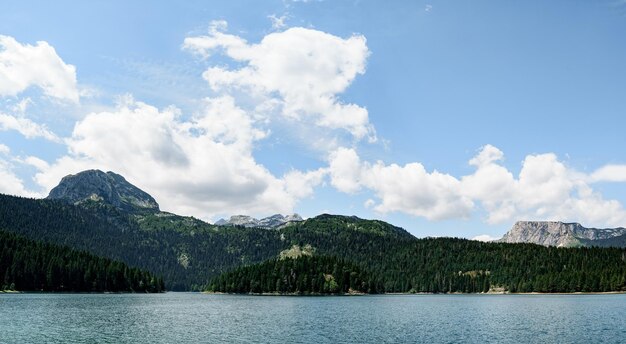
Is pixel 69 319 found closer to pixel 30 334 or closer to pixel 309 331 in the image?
pixel 30 334

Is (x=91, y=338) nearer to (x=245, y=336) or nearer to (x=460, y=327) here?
(x=245, y=336)

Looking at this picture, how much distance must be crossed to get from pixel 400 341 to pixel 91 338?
52241mm

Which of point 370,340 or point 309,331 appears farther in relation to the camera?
point 309,331

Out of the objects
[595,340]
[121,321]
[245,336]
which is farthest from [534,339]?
[121,321]

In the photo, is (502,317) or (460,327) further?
(502,317)

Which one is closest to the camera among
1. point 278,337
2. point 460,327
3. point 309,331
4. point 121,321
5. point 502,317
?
point 278,337

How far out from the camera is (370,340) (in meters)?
85.6

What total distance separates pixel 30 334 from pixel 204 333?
97.8ft

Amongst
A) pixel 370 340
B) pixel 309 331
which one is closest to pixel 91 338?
pixel 309 331

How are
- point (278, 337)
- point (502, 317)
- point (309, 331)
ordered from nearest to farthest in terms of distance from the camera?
point (278, 337)
point (309, 331)
point (502, 317)

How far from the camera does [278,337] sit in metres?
89.4

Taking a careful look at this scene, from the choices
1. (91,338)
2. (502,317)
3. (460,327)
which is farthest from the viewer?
(502,317)

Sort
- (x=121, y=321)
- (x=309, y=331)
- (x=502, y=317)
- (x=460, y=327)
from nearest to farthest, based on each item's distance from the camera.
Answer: (x=309, y=331)
(x=460, y=327)
(x=121, y=321)
(x=502, y=317)

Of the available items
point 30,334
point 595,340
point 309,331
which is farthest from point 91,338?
point 595,340
